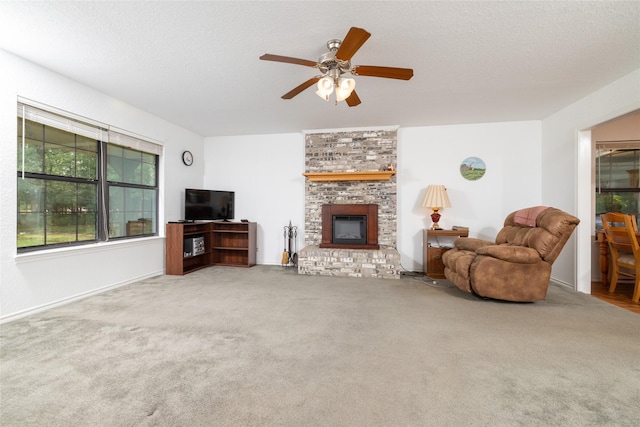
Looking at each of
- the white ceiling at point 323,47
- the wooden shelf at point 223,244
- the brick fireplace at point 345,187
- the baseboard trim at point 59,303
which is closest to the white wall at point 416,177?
the brick fireplace at point 345,187

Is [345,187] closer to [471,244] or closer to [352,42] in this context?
[471,244]

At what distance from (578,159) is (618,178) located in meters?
1.56

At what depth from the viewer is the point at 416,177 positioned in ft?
15.4

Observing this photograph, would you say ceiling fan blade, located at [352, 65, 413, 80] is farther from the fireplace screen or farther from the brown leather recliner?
the fireplace screen

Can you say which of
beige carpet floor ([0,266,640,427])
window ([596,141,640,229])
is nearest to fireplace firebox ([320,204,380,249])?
beige carpet floor ([0,266,640,427])

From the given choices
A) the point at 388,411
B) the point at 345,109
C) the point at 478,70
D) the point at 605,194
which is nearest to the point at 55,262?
the point at 388,411

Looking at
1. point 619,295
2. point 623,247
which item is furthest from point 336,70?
point 619,295

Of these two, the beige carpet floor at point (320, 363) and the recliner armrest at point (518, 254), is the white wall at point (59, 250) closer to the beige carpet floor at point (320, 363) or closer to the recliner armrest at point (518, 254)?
the beige carpet floor at point (320, 363)

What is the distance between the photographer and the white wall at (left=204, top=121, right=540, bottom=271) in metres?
4.42

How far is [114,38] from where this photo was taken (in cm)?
223

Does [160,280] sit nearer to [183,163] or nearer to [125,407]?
[183,163]

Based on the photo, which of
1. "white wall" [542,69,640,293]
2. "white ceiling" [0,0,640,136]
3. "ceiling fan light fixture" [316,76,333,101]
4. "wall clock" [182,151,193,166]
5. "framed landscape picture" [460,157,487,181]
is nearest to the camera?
"white ceiling" [0,0,640,136]

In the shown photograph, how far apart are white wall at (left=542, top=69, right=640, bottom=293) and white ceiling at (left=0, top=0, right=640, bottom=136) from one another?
6.5 inches

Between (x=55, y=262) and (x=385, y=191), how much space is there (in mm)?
4479
